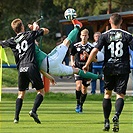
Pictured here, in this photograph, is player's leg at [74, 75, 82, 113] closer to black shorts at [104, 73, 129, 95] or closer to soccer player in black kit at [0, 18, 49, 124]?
soccer player in black kit at [0, 18, 49, 124]

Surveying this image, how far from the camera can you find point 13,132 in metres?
12.0

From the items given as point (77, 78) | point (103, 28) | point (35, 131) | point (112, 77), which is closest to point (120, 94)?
point (112, 77)

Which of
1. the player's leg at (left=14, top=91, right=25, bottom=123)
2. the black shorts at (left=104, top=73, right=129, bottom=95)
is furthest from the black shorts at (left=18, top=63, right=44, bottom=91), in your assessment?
the black shorts at (left=104, top=73, right=129, bottom=95)

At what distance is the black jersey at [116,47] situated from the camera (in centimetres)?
1227

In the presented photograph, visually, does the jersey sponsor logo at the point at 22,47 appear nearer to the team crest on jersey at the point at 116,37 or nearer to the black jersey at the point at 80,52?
the team crest on jersey at the point at 116,37

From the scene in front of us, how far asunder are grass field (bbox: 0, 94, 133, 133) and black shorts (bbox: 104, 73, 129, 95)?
738mm

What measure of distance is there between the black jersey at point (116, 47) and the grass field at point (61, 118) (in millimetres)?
1116

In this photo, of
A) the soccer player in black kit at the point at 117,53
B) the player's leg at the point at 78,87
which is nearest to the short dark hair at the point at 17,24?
the soccer player in black kit at the point at 117,53

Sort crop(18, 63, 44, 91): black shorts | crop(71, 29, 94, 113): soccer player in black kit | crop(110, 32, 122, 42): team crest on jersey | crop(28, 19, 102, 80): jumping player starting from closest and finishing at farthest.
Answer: crop(110, 32, 122, 42): team crest on jersey, crop(18, 63, 44, 91): black shorts, crop(28, 19, 102, 80): jumping player, crop(71, 29, 94, 113): soccer player in black kit

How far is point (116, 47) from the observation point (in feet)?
40.3

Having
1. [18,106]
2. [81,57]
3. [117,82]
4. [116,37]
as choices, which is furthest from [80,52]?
[116,37]

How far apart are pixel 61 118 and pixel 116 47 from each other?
3.14 meters

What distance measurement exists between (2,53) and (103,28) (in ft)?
75.7

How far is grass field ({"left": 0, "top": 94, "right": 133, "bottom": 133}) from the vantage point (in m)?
12.5
